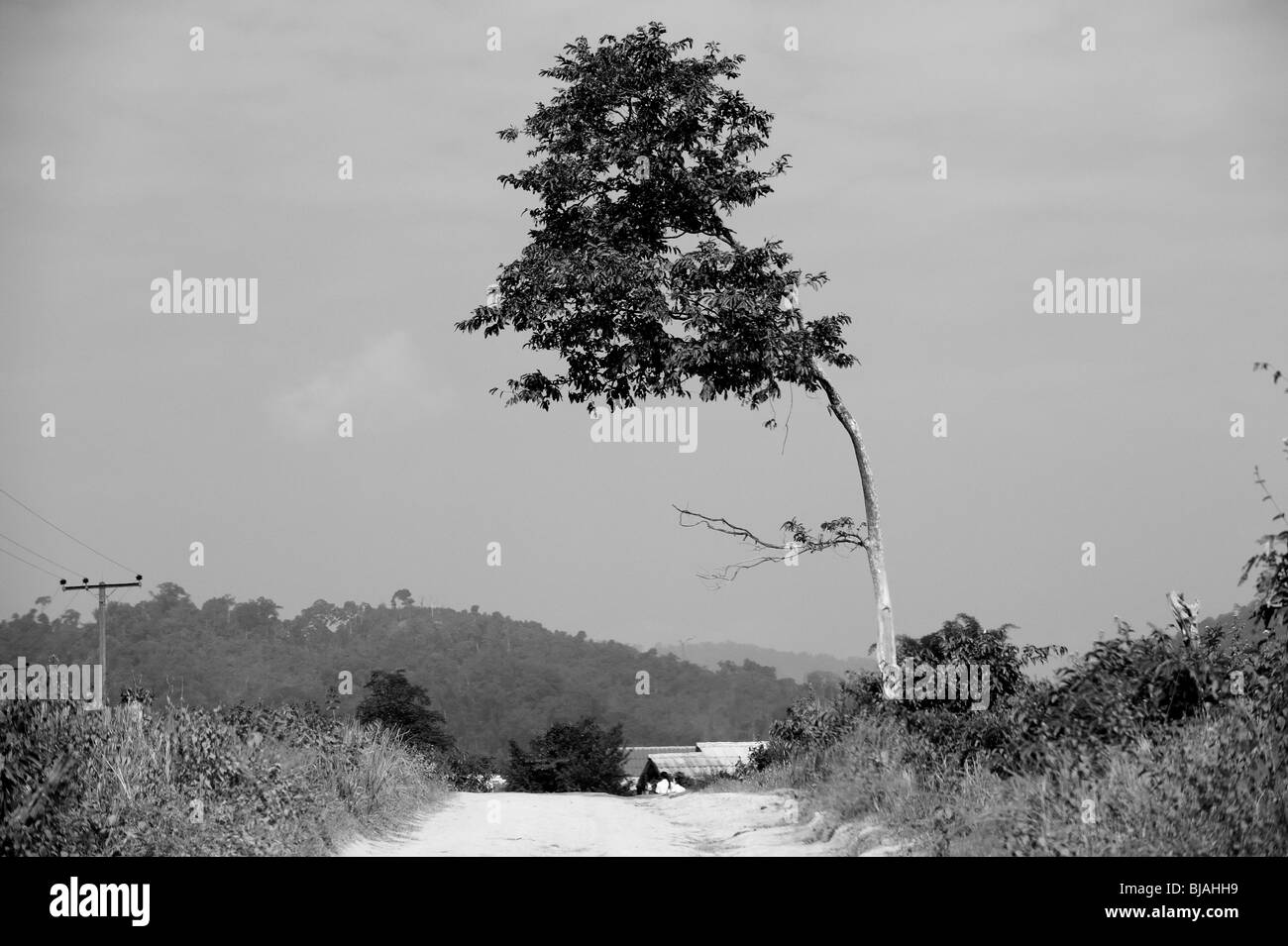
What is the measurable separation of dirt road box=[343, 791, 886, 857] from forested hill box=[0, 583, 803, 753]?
55103mm

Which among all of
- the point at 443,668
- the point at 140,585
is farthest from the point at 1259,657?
the point at 443,668

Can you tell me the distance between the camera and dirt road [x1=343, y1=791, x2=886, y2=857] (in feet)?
43.5

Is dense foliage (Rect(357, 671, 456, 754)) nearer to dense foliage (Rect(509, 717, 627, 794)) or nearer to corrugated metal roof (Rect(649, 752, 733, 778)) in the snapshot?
dense foliage (Rect(509, 717, 627, 794))

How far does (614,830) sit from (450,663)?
84468mm

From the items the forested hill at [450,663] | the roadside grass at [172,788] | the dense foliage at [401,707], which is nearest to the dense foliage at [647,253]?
the roadside grass at [172,788]

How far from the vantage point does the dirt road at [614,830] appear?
13.3 meters

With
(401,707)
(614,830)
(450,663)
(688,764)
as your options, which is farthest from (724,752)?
(614,830)

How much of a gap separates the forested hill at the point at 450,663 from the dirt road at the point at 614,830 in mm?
55103

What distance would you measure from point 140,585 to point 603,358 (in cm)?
4702

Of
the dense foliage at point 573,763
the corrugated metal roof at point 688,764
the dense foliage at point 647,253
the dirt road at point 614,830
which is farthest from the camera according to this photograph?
the corrugated metal roof at point 688,764

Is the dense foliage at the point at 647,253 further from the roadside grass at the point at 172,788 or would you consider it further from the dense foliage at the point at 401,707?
the dense foliage at the point at 401,707

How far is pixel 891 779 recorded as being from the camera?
13.6 metres

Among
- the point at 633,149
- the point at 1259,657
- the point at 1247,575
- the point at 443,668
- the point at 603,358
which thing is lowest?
the point at 443,668
